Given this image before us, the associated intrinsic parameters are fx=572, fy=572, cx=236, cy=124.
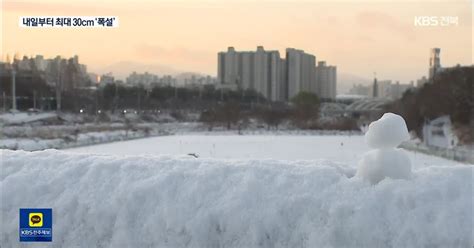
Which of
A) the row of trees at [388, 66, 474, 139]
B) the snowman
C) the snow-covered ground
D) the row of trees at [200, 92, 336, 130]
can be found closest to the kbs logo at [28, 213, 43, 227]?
A: the snowman

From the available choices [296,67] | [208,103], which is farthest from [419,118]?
[208,103]

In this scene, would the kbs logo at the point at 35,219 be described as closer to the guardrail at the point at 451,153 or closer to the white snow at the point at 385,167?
the white snow at the point at 385,167

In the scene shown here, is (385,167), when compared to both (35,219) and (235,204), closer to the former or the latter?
(235,204)

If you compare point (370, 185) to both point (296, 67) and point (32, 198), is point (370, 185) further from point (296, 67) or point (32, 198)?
point (296, 67)

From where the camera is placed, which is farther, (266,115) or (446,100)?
(266,115)

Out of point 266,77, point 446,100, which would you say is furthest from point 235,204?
point 266,77

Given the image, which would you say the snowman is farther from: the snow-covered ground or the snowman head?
the snow-covered ground

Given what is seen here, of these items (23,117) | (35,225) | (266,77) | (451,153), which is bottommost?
(451,153)
